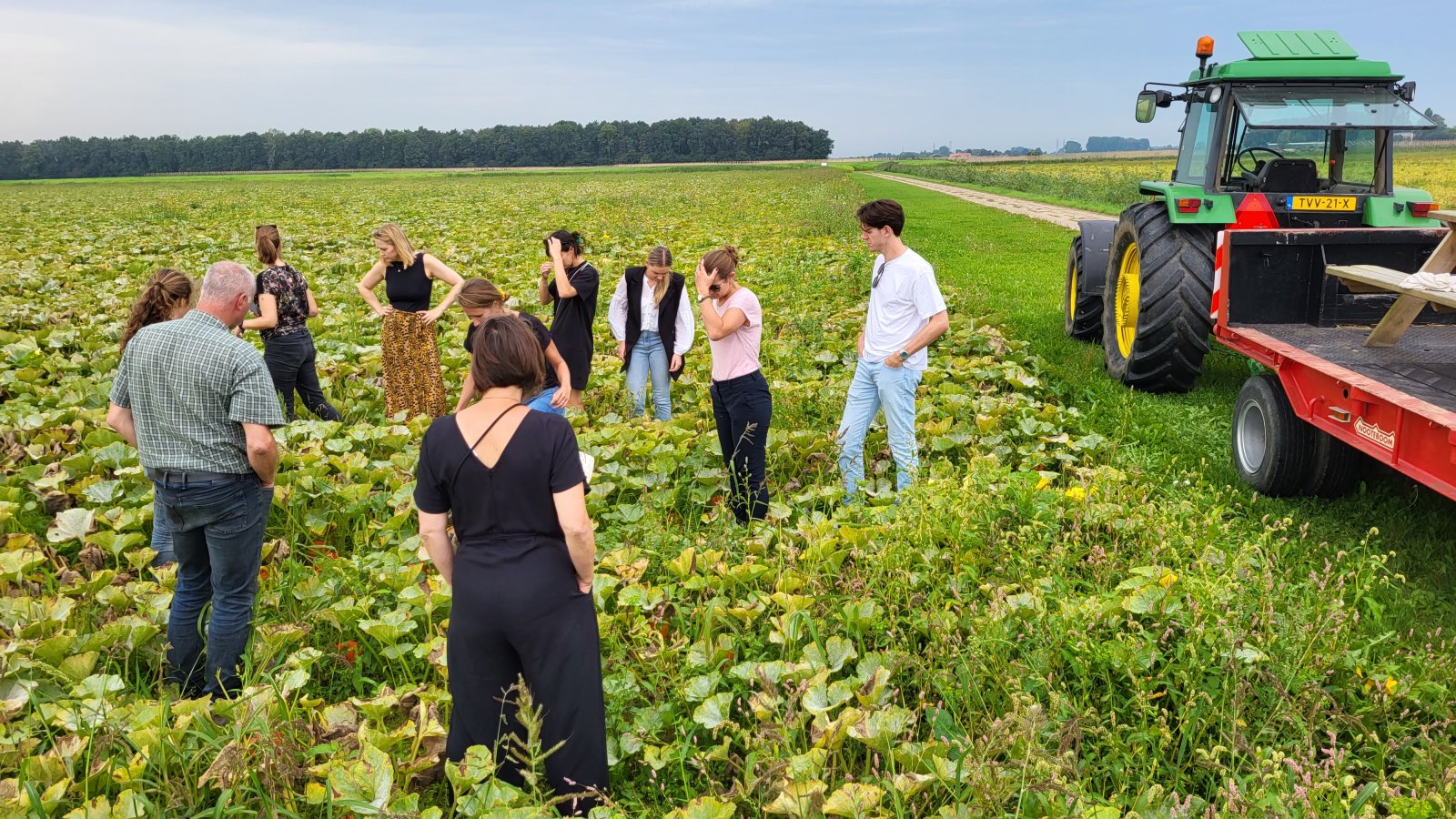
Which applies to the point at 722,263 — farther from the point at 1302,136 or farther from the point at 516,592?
the point at 1302,136

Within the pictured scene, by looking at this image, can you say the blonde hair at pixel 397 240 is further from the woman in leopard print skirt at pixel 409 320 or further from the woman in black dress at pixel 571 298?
the woman in black dress at pixel 571 298

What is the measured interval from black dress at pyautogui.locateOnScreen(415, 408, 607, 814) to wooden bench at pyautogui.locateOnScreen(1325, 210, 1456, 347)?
3845 mm

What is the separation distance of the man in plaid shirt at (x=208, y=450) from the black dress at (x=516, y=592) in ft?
4.06

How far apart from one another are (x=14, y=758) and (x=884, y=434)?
4798 millimetres

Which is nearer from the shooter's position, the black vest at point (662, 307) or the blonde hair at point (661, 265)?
the blonde hair at point (661, 265)

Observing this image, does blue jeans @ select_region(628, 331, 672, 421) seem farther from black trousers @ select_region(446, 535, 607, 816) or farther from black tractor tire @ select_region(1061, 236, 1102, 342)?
black tractor tire @ select_region(1061, 236, 1102, 342)

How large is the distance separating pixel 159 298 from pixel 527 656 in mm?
2554

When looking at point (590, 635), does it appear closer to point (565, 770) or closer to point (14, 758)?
point (565, 770)

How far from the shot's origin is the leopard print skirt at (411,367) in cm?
636

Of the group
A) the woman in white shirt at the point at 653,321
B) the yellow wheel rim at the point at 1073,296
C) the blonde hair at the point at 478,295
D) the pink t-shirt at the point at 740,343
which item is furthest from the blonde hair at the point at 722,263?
the yellow wheel rim at the point at 1073,296

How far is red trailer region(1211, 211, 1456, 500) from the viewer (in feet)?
12.0

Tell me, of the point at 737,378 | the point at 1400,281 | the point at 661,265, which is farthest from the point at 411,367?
the point at 1400,281

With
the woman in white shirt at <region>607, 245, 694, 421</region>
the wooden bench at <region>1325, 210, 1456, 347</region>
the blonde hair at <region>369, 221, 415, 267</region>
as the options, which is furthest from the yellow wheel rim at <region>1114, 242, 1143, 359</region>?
the blonde hair at <region>369, 221, 415, 267</region>

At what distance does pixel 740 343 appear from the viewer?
4.84 metres
